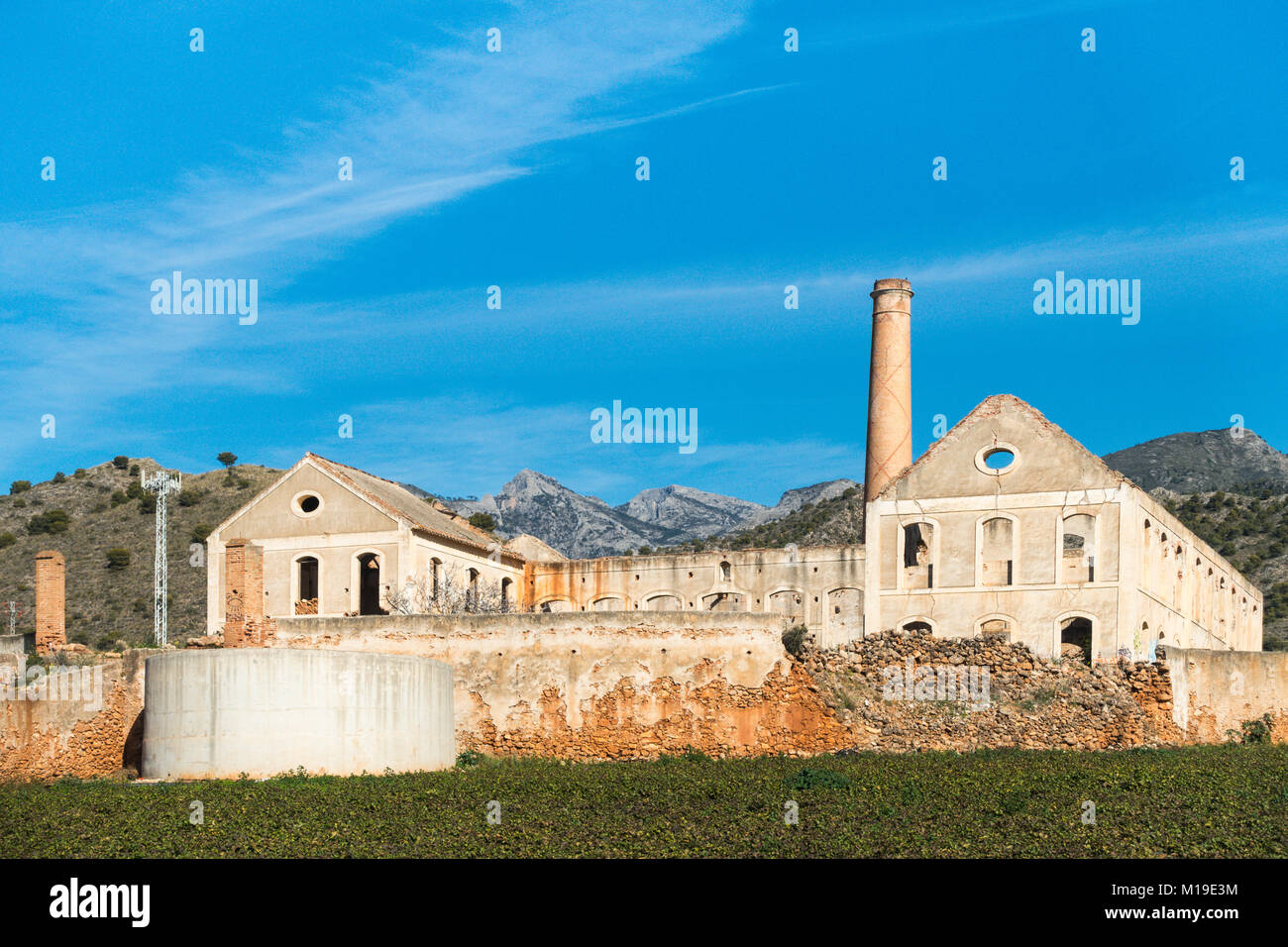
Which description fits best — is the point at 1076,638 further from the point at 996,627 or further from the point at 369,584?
the point at 369,584

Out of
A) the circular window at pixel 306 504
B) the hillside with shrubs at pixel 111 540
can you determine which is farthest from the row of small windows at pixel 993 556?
the hillside with shrubs at pixel 111 540

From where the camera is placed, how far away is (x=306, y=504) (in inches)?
1895

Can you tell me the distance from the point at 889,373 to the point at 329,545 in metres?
18.5

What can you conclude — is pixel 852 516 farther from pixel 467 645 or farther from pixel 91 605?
pixel 467 645

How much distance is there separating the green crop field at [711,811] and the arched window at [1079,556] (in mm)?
9398

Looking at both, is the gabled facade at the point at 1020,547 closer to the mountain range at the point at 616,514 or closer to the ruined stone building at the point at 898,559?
the ruined stone building at the point at 898,559

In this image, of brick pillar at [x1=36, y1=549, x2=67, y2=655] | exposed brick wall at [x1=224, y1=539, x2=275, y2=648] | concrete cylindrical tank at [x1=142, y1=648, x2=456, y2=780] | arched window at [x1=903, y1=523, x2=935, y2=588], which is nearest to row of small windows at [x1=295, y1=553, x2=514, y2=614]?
brick pillar at [x1=36, y1=549, x2=67, y2=655]

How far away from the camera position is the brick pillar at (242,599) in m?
37.6

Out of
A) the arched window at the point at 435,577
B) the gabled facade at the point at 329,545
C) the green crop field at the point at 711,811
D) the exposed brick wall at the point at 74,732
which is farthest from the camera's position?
the arched window at the point at 435,577

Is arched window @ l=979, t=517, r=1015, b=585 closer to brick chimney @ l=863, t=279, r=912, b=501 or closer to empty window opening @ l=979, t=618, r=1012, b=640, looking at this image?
empty window opening @ l=979, t=618, r=1012, b=640

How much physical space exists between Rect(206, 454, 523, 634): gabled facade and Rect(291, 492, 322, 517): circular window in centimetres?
3

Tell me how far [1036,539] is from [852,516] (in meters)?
38.3

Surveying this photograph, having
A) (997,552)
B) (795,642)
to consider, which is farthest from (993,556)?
(795,642)
